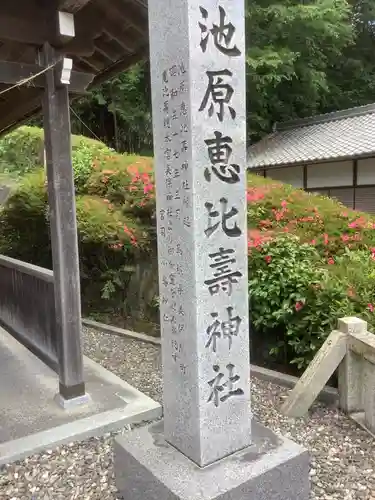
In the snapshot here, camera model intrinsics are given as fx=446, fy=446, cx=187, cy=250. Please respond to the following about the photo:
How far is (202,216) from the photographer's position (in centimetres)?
227

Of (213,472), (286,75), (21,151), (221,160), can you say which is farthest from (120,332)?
(286,75)

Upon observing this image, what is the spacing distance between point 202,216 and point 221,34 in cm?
93

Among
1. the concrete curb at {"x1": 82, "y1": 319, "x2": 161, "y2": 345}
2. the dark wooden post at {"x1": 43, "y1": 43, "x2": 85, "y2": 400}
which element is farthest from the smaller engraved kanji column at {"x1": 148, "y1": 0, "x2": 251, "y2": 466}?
the concrete curb at {"x1": 82, "y1": 319, "x2": 161, "y2": 345}

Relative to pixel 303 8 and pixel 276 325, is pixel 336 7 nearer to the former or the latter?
pixel 303 8

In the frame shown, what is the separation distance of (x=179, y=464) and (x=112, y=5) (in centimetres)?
341

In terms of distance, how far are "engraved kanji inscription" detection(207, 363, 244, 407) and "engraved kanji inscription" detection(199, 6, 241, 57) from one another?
1658 mm

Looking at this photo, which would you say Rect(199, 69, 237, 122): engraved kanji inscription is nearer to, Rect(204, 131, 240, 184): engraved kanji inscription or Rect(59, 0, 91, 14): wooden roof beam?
Rect(204, 131, 240, 184): engraved kanji inscription

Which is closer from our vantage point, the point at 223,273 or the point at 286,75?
the point at 223,273

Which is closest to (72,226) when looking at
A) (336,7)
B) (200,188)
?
(200,188)

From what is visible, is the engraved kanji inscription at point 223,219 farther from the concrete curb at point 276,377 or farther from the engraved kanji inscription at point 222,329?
the concrete curb at point 276,377

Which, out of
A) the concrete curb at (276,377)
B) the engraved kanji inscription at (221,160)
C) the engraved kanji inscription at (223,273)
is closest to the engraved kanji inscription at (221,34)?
the engraved kanji inscription at (221,160)

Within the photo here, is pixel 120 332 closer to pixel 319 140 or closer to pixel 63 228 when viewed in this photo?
pixel 63 228

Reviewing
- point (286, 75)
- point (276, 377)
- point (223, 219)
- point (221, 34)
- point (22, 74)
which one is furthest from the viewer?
point (286, 75)

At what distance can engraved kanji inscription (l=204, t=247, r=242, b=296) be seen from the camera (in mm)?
→ 2348
